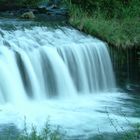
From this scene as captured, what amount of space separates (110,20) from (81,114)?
5.50m

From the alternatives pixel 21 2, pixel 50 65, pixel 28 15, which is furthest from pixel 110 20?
pixel 21 2

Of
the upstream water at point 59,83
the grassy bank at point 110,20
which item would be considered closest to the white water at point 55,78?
the upstream water at point 59,83

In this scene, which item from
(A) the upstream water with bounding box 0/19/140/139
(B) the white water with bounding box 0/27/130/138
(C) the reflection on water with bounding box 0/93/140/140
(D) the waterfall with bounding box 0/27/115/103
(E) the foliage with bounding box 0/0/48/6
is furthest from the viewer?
(E) the foliage with bounding box 0/0/48/6

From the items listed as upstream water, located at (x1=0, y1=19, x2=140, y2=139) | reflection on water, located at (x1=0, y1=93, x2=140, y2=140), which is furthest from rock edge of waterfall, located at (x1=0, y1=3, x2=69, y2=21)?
→ reflection on water, located at (x1=0, y1=93, x2=140, y2=140)

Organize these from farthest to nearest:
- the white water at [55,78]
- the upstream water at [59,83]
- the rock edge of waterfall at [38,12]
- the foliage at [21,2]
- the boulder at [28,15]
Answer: the foliage at [21,2], the rock edge of waterfall at [38,12], the boulder at [28,15], the white water at [55,78], the upstream water at [59,83]

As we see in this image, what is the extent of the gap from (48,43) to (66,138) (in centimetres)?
440

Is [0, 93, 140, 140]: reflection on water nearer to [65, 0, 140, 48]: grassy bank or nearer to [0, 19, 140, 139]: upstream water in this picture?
[0, 19, 140, 139]: upstream water

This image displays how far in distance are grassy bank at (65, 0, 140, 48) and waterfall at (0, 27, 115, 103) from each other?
413mm

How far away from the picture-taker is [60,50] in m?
12.8

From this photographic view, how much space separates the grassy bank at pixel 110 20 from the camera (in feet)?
47.4

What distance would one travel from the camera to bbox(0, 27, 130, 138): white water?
10492 mm

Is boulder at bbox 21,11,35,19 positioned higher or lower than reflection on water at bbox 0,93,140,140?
higher

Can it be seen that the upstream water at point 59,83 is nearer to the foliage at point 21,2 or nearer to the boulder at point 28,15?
the boulder at point 28,15

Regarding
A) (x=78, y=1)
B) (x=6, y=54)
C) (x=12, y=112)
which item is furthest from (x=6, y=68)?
(x=78, y=1)
